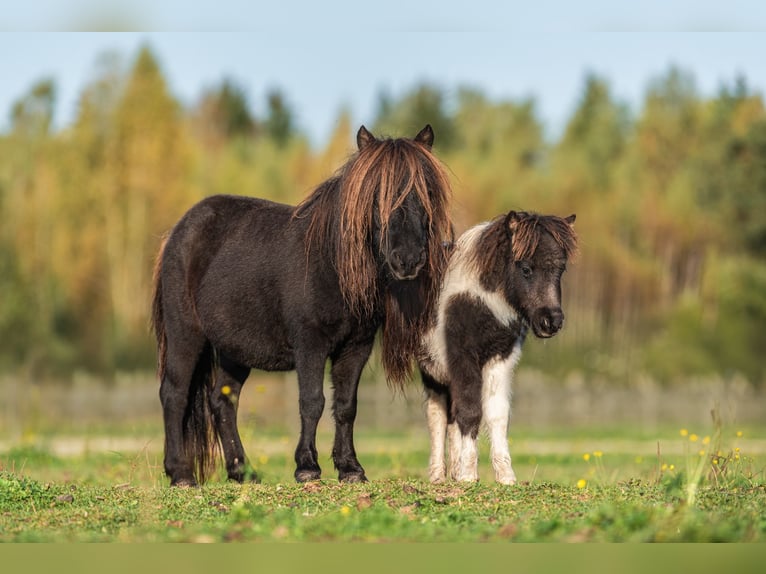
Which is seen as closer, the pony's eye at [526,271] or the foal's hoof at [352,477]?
the foal's hoof at [352,477]

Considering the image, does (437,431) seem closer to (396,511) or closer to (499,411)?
(499,411)

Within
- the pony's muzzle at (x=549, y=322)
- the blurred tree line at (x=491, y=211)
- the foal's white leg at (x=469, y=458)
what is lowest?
the foal's white leg at (x=469, y=458)

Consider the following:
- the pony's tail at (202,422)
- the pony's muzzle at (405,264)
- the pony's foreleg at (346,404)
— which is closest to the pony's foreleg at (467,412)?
the pony's foreleg at (346,404)

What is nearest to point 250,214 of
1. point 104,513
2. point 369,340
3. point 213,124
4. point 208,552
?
point 369,340

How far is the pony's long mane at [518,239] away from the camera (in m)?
9.80

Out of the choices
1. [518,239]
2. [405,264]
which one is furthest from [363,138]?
[518,239]

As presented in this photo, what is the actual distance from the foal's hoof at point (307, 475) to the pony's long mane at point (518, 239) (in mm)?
2369

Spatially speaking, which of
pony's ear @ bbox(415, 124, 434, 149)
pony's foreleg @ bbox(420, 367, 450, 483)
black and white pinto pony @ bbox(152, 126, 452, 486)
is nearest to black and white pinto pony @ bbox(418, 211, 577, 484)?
pony's foreleg @ bbox(420, 367, 450, 483)

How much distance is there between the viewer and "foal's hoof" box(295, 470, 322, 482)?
942cm

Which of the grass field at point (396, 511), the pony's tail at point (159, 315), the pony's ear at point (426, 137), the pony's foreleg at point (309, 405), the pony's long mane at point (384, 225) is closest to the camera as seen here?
the grass field at point (396, 511)

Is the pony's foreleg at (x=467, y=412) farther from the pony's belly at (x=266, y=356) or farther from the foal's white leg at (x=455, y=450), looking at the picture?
the pony's belly at (x=266, y=356)

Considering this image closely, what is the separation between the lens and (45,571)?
6.03 meters

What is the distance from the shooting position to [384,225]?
9055 millimetres

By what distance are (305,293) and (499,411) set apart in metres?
2.02
